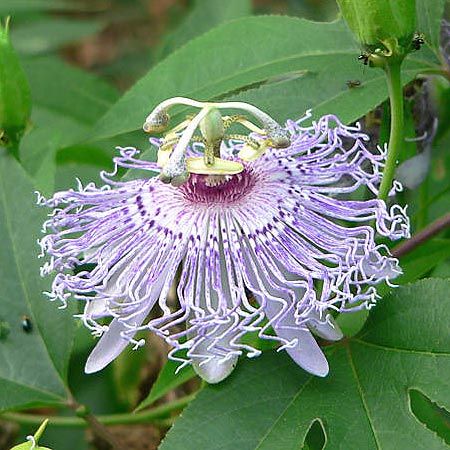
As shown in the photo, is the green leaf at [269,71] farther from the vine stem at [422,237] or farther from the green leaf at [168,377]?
the green leaf at [168,377]

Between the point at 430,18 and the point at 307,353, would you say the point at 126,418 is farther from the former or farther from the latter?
the point at 430,18

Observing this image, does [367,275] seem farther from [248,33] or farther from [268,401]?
[248,33]

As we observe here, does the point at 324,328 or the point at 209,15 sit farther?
the point at 209,15

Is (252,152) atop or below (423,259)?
atop

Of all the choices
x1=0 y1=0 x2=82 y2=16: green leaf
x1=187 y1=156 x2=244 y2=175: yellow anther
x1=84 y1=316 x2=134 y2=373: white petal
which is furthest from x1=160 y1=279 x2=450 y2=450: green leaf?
x1=0 y1=0 x2=82 y2=16: green leaf

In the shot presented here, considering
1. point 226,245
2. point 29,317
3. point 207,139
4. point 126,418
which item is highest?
point 207,139

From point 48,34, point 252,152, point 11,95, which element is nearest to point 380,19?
point 252,152
